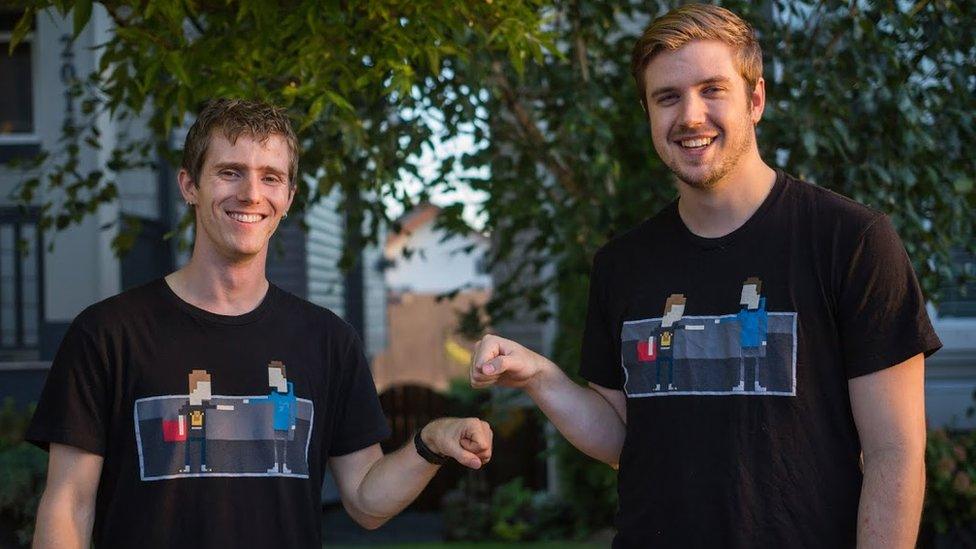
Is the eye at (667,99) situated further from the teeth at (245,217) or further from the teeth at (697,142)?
the teeth at (245,217)

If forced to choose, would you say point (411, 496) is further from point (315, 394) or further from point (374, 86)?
point (374, 86)

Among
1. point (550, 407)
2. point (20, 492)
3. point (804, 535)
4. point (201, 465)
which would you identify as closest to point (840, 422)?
point (804, 535)

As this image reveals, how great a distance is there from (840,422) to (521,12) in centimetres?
194

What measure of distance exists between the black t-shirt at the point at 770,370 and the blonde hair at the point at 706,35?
25 centimetres

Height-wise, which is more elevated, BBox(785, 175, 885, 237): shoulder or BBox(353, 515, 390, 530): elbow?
BBox(785, 175, 885, 237): shoulder

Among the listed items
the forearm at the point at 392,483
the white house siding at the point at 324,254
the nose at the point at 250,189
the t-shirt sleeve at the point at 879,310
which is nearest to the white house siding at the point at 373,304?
the white house siding at the point at 324,254

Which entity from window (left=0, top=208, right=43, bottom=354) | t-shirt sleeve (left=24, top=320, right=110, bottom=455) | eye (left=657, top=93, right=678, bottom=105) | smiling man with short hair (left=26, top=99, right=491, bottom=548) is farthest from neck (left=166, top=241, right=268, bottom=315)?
window (left=0, top=208, right=43, bottom=354)

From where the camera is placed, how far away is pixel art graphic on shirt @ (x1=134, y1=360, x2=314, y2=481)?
2.66m

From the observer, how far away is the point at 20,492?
17.4 ft

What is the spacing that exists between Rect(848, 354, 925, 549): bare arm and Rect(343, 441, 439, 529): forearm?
978mm

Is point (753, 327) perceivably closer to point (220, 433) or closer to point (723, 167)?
point (723, 167)

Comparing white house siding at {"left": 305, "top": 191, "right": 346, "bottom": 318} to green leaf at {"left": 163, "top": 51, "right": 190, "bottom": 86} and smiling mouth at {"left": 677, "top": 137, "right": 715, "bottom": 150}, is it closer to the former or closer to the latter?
green leaf at {"left": 163, "top": 51, "right": 190, "bottom": 86}

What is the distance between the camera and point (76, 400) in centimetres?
262

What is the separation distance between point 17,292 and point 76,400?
5752mm
